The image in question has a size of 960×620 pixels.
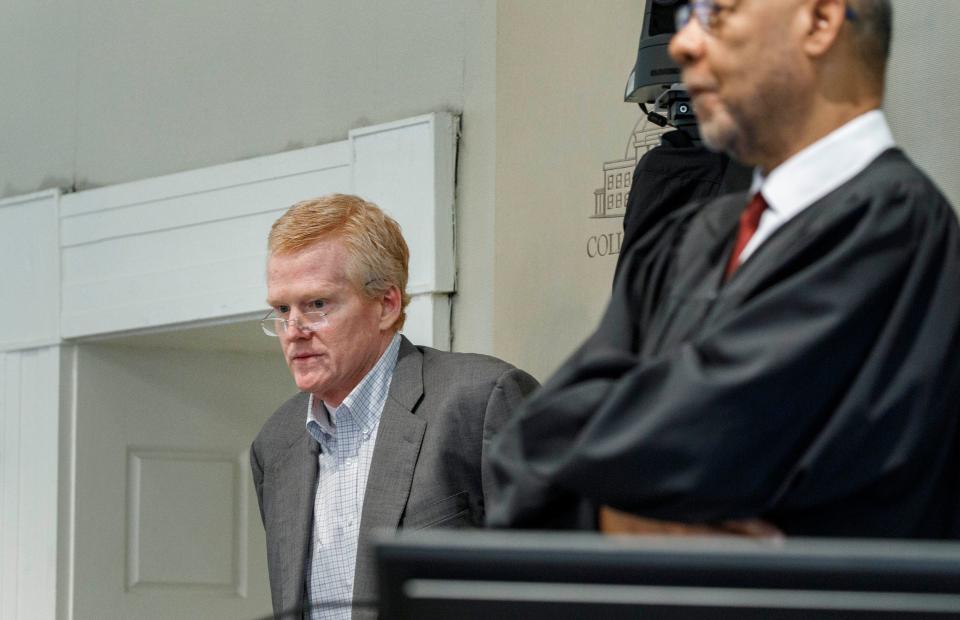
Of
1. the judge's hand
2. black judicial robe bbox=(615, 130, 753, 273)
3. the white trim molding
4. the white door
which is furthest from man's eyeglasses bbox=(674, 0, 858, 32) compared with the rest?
the white door

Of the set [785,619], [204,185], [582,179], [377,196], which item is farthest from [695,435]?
[204,185]

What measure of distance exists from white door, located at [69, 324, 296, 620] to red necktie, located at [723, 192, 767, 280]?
338 centimetres

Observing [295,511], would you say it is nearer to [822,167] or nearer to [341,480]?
[341,480]

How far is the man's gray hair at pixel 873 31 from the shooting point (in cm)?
134

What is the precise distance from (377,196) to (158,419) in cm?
139

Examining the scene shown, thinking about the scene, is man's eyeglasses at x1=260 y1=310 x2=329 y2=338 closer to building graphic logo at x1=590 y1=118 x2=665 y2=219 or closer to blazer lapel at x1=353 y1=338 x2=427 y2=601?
blazer lapel at x1=353 y1=338 x2=427 y2=601

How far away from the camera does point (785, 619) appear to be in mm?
880

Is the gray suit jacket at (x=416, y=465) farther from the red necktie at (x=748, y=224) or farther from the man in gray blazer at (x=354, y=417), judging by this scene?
the red necktie at (x=748, y=224)

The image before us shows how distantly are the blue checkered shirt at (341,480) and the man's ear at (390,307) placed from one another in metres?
0.05

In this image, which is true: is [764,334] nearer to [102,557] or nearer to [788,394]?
[788,394]

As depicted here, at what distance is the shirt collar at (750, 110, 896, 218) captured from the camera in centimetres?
133

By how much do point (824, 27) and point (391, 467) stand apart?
150 cm

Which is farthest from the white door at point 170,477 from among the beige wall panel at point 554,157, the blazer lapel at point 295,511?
the blazer lapel at point 295,511

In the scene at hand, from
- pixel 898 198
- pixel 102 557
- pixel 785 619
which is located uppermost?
pixel 898 198
